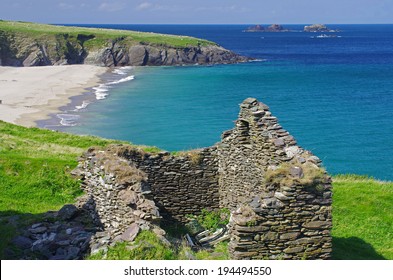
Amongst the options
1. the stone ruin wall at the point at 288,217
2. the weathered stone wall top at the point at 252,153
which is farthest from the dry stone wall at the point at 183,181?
the stone ruin wall at the point at 288,217

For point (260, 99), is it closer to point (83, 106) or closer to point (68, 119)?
point (83, 106)

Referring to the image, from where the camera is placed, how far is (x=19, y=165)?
2400 cm

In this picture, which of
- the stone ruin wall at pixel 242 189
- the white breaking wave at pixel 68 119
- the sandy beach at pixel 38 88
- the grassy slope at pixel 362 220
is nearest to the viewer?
the stone ruin wall at pixel 242 189

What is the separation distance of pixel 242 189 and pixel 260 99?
7470cm

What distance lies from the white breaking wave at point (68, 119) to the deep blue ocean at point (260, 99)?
0.43 feet

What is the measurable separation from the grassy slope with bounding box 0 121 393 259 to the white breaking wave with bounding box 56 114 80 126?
35.4m

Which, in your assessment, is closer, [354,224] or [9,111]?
[354,224]

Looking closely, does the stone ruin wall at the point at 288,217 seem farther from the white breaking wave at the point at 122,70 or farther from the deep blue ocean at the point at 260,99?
the white breaking wave at the point at 122,70

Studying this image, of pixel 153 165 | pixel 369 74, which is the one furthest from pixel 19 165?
pixel 369 74

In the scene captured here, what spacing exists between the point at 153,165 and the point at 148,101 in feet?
225

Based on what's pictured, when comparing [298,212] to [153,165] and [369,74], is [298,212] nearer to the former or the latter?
[153,165]

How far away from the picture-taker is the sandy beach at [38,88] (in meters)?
69.8

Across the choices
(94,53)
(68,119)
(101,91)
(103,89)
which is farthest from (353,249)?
(94,53)

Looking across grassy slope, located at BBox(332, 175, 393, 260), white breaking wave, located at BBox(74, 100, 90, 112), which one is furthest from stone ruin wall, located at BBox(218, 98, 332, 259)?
white breaking wave, located at BBox(74, 100, 90, 112)
